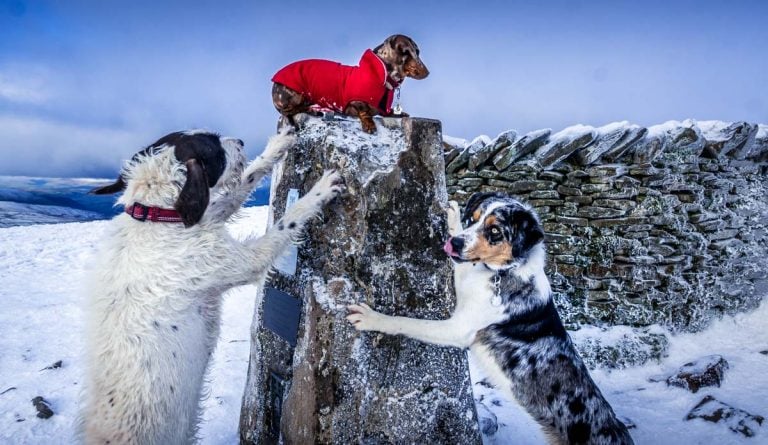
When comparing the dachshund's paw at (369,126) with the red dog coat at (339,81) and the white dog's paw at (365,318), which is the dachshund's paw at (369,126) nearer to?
the red dog coat at (339,81)

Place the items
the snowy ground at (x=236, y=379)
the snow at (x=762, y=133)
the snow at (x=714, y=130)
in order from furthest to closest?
the snow at (x=762, y=133), the snow at (x=714, y=130), the snowy ground at (x=236, y=379)

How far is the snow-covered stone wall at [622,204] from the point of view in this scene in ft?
21.2

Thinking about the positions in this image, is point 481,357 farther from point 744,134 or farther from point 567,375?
point 744,134

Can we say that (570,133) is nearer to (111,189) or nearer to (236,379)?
(236,379)

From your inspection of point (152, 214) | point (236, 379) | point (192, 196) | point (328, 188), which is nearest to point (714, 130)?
point (328, 188)

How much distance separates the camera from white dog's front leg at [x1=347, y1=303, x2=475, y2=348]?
2.97 m

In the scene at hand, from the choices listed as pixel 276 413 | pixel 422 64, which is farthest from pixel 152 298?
pixel 422 64

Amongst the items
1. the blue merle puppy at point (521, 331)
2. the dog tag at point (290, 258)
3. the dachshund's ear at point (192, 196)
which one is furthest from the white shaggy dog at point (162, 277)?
the blue merle puppy at point (521, 331)

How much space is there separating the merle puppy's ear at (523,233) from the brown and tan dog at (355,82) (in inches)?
40.0

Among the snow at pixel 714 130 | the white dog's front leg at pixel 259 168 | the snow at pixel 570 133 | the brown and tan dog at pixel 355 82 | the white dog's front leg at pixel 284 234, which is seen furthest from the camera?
the snow at pixel 714 130

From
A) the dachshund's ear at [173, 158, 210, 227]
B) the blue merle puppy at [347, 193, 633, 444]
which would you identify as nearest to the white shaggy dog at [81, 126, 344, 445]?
the dachshund's ear at [173, 158, 210, 227]

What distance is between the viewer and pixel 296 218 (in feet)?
9.94

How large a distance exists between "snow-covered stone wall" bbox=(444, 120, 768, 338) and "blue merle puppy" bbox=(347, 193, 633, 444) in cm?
350

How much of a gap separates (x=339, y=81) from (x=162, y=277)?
1597 mm
